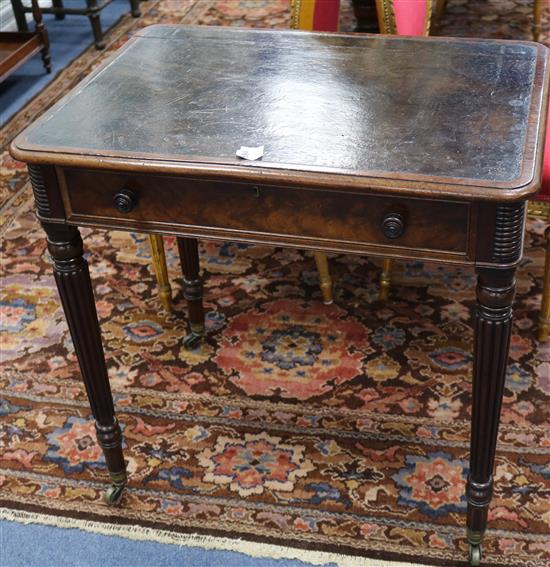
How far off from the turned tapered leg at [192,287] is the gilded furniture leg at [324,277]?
0.39m

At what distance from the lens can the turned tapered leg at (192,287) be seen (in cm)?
241

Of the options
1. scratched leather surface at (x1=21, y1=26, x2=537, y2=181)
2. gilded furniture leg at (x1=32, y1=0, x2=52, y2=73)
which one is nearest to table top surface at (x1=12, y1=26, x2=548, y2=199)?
scratched leather surface at (x1=21, y1=26, x2=537, y2=181)

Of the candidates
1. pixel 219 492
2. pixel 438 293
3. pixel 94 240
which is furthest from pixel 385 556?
pixel 94 240

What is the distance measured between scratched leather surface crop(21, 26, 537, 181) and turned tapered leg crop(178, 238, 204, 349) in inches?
23.1

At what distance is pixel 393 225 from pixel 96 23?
3.72 metres

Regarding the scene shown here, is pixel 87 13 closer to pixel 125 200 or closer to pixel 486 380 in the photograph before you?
pixel 125 200

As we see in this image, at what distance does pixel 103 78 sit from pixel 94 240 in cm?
129

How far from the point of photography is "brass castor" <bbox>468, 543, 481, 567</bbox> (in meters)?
1.85

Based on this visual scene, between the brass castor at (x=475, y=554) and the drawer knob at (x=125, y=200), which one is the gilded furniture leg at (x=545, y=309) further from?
the drawer knob at (x=125, y=200)

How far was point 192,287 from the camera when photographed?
246cm

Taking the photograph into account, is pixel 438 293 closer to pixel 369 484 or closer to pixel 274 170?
pixel 369 484

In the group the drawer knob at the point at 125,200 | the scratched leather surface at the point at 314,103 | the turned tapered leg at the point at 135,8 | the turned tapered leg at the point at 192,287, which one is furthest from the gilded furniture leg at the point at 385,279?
the turned tapered leg at the point at 135,8

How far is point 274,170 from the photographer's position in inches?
58.6

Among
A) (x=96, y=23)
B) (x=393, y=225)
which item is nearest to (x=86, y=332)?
(x=393, y=225)
